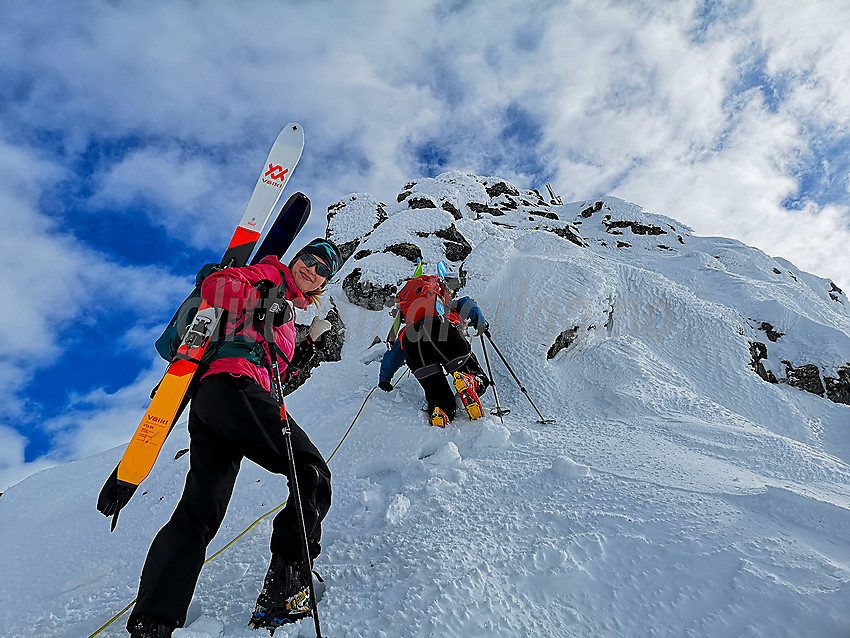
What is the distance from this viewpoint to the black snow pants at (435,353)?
15.6 feet

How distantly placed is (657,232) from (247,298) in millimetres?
21123

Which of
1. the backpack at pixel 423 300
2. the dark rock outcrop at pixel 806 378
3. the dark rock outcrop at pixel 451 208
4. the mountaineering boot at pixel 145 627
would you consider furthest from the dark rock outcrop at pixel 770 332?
the dark rock outcrop at pixel 451 208

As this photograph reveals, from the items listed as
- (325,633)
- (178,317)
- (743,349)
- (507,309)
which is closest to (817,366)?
(743,349)

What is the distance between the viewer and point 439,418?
175 inches

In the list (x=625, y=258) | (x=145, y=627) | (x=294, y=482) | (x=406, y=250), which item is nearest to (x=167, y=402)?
(x=294, y=482)

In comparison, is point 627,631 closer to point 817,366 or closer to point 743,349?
point 743,349

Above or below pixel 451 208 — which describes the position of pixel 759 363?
below

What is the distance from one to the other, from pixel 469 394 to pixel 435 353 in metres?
0.65

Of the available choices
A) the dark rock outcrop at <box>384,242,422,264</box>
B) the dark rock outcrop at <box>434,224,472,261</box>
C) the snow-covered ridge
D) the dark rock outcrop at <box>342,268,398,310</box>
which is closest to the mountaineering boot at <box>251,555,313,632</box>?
the snow-covered ridge

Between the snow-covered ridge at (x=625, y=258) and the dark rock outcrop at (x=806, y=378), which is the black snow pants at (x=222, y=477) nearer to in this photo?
the snow-covered ridge at (x=625, y=258)

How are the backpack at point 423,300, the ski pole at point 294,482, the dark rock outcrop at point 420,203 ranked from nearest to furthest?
the ski pole at point 294,482 < the backpack at point 423,300 < the dark rock outcrop at point 420,203

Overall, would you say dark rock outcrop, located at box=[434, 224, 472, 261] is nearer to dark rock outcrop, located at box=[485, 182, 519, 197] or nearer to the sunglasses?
the sunglasses

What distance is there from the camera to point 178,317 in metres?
2.55

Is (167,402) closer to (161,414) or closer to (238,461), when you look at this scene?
(161,414)
